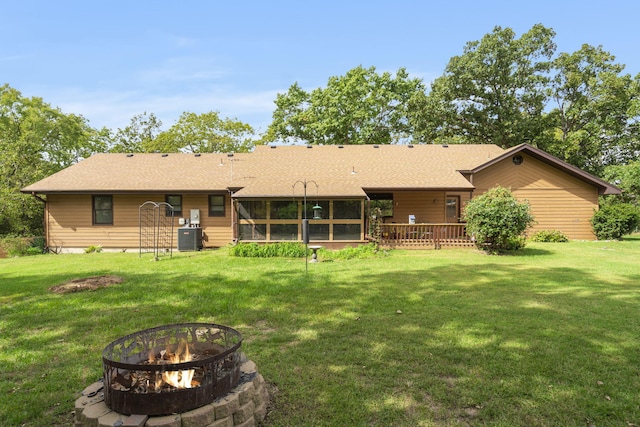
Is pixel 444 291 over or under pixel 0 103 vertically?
under

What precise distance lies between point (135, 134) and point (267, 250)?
3170cm

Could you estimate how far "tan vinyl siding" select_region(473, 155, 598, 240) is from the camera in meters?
17.6

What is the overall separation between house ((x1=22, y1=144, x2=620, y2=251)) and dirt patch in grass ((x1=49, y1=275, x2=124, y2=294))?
6.55 meters

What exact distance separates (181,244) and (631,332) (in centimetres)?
1471

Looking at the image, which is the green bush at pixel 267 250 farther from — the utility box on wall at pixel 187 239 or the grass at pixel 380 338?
the grass at pixel 380 338

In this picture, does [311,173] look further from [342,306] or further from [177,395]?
[177,395]

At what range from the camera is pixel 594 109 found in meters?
27.4

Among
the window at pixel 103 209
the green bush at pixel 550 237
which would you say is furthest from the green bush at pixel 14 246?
the green bush at pixel 550 237

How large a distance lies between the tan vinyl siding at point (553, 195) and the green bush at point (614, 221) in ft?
1.59

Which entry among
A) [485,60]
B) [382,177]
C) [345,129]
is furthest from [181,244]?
[485,60]

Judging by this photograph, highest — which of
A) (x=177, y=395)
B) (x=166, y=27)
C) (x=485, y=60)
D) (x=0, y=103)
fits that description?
(x=485, y=60)

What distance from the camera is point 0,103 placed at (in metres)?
29.4

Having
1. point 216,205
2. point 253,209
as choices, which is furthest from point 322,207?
point 216,205

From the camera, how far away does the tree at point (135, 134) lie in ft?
120
